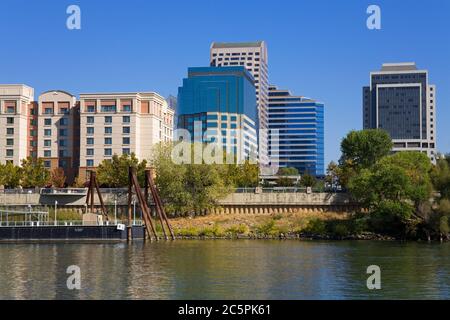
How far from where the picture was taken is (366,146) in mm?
136875

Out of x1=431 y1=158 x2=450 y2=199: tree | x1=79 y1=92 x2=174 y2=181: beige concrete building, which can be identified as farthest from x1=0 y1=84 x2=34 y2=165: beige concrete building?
x1=431 y1=158 x2=450 y2=199: tree

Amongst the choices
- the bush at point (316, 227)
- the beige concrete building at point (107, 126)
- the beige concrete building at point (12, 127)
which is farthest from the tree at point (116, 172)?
the bush at point (316, 227)

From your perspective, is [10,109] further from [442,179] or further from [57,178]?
[442,179]

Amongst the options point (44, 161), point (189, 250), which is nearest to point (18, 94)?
point (44, 161)

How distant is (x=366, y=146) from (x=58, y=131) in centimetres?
6485

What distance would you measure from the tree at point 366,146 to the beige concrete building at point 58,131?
57372mm

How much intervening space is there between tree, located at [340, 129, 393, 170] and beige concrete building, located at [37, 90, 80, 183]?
57.4m

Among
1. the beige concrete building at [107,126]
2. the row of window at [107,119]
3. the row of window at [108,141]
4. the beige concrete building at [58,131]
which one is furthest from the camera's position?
the beige concrete building at [58,131]

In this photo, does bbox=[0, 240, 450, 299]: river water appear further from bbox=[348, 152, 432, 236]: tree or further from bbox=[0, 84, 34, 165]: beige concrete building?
bbox=[0, 84, 34, 165]: beige concrete building

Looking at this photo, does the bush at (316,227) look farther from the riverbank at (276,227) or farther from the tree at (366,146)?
the tree at (366,146)

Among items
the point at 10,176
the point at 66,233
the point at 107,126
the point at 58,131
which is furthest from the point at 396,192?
the point at 58,131

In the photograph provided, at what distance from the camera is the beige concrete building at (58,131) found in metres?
156

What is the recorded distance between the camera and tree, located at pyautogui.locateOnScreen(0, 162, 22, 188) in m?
134
